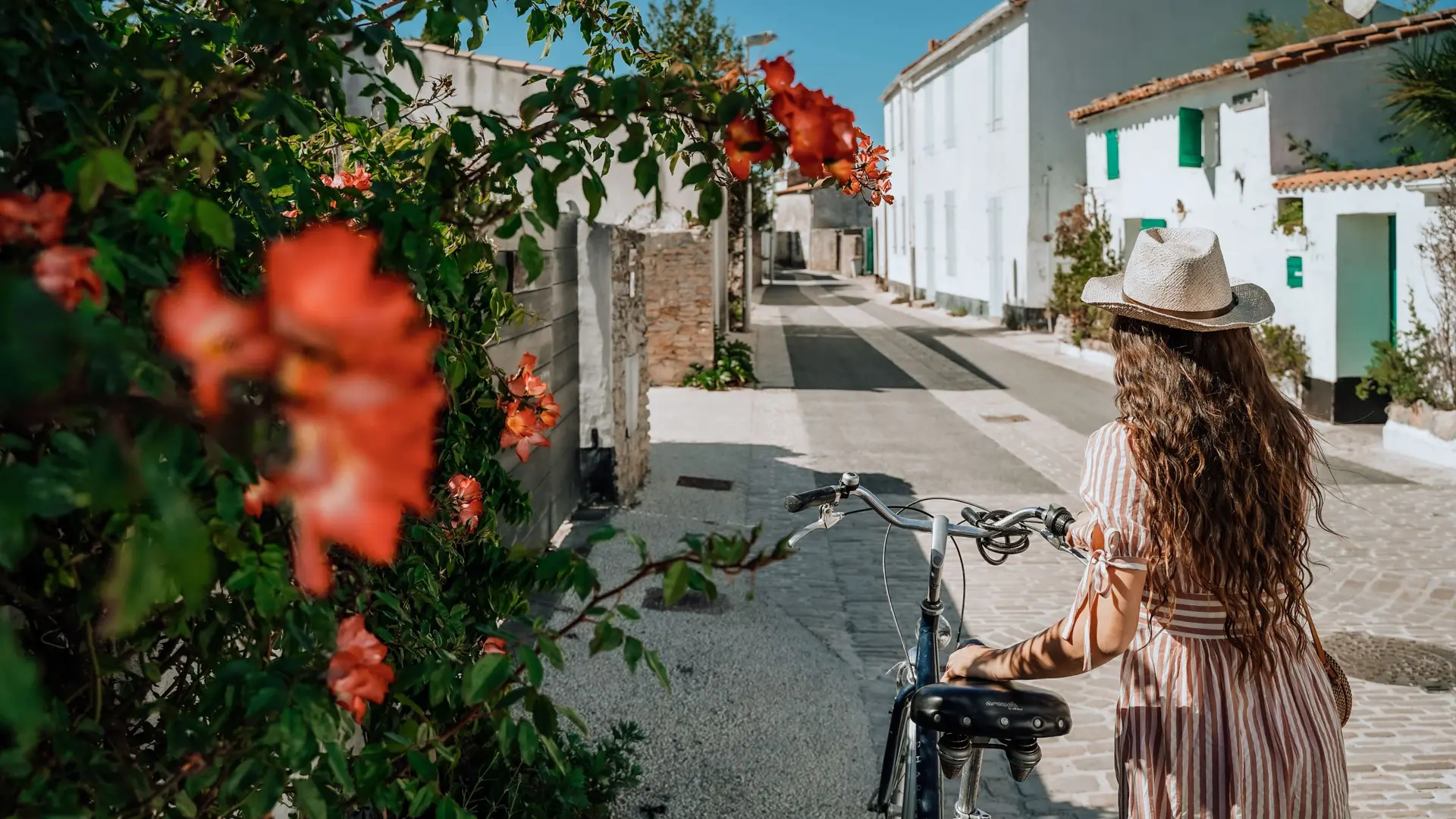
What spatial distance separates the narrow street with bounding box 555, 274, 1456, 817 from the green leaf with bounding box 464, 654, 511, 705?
1050 mm

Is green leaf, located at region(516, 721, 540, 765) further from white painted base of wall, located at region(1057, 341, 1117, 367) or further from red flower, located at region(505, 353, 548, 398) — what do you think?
white painted base of wall, located at region(1057, 341, 1117, 367)

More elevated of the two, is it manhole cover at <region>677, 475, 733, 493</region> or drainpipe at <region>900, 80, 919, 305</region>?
drainpipe at <region>900, 80, 919, 305</region>

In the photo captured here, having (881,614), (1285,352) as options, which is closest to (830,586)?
(881,614)

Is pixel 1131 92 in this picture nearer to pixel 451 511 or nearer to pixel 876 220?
pixel 451 511

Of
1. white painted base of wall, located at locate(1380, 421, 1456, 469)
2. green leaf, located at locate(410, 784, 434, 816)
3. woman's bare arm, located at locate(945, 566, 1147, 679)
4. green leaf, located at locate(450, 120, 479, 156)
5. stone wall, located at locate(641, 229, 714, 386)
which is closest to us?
green leaf, located at locate(450, 120, 479, 156)

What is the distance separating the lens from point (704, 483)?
9.84 m

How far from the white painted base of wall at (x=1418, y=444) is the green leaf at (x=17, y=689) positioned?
11.3 m

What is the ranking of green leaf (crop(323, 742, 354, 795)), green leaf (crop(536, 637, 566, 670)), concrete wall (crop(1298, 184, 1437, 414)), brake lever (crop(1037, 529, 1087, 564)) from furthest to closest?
1. concrete wall (crop(1298, 184, 1437, 414))
2. brake lever (crop(1037, 529, 1087, 564))
3. green leaf (crop(536, 637, 566, 670))
4. green leaf (crop(323, 742, 354, 795))

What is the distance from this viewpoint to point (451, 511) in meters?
2.57

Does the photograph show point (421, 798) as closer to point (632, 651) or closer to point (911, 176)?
point (632, 651)

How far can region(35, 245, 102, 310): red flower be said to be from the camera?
1016 mm

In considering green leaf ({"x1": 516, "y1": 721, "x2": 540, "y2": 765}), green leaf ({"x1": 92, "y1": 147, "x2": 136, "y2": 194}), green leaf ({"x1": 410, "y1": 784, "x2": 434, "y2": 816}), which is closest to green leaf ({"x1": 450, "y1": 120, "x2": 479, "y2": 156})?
green leaf ({"x1": 92, "y1": 147, "x2": 136, "y2": 194})

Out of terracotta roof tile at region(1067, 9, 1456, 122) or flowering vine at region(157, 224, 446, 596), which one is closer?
flowering vine at region(157, 224, 446, 596)

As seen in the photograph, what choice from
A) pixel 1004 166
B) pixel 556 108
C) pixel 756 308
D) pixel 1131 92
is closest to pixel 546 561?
pixel 556 108
